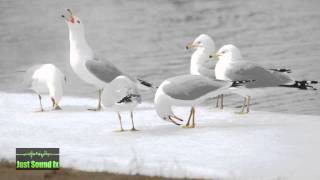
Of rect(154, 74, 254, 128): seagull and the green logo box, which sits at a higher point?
rect(154, 74, 254, 128): seagull

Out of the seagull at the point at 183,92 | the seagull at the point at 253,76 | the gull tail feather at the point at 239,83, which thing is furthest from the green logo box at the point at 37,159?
the seagull at the point at 253,76

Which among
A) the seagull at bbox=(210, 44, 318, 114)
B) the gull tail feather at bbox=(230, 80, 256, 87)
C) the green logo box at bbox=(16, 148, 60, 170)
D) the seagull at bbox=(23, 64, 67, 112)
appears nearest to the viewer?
the green logo box at bbox=(16, 148, 60, 170)

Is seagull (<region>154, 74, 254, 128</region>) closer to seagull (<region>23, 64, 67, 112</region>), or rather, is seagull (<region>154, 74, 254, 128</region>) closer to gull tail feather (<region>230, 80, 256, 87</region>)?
gull tail feather (<region>230, 80, 256, 87</region>)

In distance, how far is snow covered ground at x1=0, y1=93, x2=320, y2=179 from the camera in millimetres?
3382

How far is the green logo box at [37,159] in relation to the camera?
3.35 metres

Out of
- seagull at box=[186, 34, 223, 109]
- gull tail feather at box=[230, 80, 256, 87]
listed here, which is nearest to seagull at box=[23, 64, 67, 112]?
seagull at box=[186, 34, 223, 109]

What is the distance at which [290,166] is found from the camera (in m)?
3.44

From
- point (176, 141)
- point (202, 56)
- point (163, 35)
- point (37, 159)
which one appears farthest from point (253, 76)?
point (163, 35)

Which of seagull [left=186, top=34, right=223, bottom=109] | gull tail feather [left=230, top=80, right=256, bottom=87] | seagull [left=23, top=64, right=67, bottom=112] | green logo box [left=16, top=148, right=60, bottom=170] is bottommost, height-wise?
green logo box [left=16, top=148, right=60, bottom=170]

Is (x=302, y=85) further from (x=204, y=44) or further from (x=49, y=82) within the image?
(x=49, y=82)

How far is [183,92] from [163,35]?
5881 millimetres

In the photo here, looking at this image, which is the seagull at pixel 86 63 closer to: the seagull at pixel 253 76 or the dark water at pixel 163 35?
the seagull at pixel 253 76

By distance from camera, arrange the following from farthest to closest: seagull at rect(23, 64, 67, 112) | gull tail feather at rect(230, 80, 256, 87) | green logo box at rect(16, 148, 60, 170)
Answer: seagull at rect(23, 64, 67, 112)
gull tail feather at rect(230, 80, 256, 87)
green logo box at rect(16, 148, 60, 170)

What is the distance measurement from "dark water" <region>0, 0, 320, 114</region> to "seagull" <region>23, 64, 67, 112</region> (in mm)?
777
